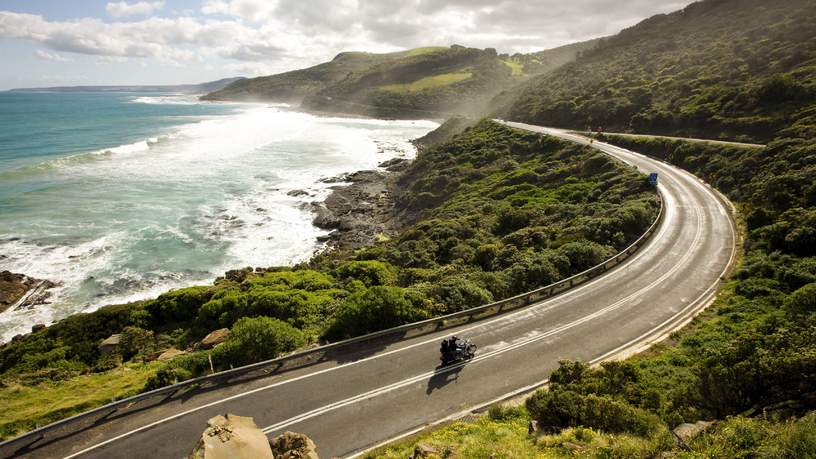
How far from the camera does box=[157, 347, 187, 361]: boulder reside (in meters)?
18.8

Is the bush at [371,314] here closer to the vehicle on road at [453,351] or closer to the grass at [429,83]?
the vehicle on road at [453,351]

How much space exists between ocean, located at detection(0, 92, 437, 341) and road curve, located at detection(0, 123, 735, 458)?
2268 centimetres

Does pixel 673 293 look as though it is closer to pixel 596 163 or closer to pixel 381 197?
pixel 596 163

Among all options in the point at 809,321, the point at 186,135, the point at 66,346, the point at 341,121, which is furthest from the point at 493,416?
the point at 341,121

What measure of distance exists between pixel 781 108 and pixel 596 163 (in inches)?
849

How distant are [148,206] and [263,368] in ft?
150

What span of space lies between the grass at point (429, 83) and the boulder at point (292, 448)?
7168 inches

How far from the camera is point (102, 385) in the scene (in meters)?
15.5

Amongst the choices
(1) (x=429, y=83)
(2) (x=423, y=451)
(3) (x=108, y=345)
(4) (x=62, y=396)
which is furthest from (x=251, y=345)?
(1) (x=429, y=83)

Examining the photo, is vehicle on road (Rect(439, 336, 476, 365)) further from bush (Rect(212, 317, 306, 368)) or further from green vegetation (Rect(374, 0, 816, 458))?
bush (Rect(212, 317, 306, 368))

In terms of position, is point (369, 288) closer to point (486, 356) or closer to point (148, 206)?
point (486, 356)

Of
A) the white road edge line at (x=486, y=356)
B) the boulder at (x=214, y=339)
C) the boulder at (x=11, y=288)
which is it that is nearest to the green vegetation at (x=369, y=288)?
the boulder at (x=214, y=339)

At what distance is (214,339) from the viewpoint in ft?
63.4

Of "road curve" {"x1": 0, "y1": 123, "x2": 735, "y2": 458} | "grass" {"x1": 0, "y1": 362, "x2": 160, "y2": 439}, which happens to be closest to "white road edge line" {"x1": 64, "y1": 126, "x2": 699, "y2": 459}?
"road curve" {"x1": 0, "y1": 123, "x2": 735, "y2": 458}
